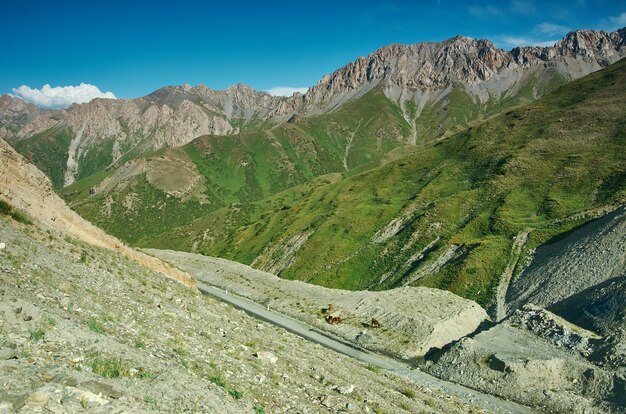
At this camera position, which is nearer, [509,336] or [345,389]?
[345,389]

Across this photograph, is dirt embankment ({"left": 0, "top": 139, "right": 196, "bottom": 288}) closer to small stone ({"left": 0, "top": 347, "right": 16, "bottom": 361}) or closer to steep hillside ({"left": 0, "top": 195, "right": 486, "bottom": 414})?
steep hillside ({"left": 0, "top": 195, "right": 486, "bottom": 414})

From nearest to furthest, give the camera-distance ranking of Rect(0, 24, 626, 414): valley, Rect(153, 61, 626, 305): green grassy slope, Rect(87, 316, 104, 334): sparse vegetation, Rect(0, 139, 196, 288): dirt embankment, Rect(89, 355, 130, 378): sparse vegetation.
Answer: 1. Rect(89, 355, 130, 378): sparse vegetation
2. Rect(0, 24, 626, 414): valley
3. Rect(87, 316, 104, 334): sparse vegetation
4. Rect(0, 139, 196, 288): dirt embankment
5. Rect(153, 61, 626, 305): green grassy slope

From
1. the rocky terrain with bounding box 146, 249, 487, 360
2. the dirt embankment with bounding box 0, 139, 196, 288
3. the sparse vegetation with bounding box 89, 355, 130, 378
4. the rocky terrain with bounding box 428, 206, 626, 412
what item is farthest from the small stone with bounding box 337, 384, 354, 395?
the dirt embankment with bounding box 0, 139, 196, 288

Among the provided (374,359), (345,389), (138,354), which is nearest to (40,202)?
(138,354)

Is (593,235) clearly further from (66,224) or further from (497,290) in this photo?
(66,224)

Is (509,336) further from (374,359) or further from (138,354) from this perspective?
(138,354)

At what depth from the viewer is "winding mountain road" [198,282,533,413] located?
132 ft

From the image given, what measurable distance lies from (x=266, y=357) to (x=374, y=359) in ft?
90.7

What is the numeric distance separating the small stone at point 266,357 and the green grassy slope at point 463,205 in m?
59.5

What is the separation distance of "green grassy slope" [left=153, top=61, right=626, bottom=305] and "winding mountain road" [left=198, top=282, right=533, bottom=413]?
33436mm

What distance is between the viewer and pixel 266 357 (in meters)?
26.6

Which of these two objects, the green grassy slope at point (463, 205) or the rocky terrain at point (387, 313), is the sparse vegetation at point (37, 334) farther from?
the green grassy slope at point (463, 205)

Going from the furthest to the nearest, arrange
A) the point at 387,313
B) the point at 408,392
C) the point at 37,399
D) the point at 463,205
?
the point at 463,205, the point at 387,313, the point at 408,392, the point at 37,399

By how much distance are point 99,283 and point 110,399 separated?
1980 cm
